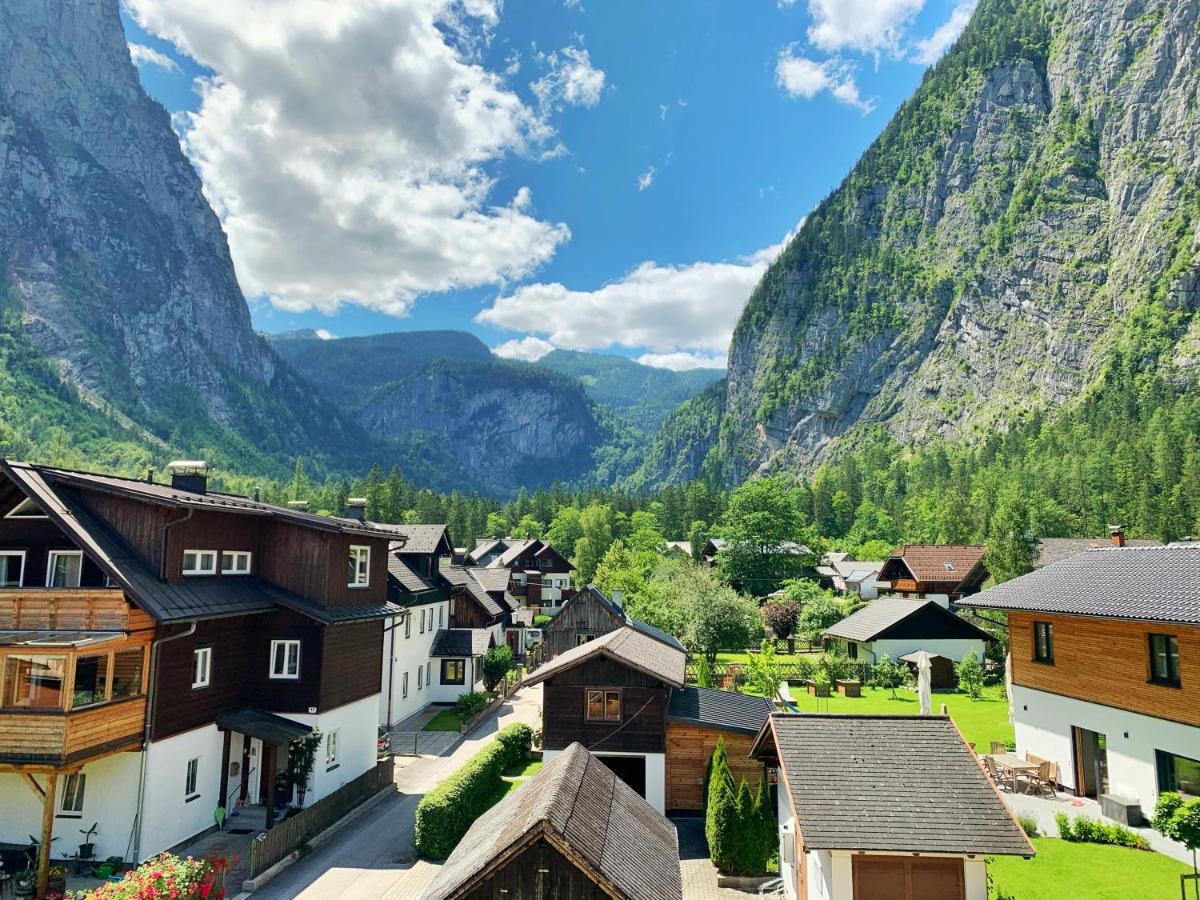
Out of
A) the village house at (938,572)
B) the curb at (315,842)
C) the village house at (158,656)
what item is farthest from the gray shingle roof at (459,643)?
the village house at (938,572)

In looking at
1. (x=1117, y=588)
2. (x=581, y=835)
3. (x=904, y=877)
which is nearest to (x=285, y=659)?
(x=581, y=835)

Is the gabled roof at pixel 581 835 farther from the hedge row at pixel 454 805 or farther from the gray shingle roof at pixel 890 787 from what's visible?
the hedge row at pixel 454 805

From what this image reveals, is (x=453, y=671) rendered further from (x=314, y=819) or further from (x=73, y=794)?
(x=73, y=794)

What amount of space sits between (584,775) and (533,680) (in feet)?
38.2

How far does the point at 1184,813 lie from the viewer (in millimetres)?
13398

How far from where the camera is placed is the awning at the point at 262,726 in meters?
21.0

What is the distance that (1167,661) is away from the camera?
19.7 m

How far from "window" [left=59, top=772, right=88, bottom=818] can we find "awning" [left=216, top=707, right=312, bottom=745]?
11.3 ft

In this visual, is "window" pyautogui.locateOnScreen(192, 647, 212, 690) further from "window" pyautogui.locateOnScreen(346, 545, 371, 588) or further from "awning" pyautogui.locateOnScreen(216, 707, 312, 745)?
"window" pyautogui.locateOnScreen(346, 545, 371, 588)

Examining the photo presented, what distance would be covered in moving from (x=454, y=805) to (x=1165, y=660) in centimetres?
1999

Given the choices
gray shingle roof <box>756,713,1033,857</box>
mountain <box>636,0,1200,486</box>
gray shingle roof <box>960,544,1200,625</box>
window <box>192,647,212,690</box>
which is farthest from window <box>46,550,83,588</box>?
mountain <box>636,0,1200,486</box>

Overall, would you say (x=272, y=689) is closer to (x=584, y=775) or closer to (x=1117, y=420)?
(x=584, y=775)

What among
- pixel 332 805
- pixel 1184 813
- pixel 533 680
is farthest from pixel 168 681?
pixel 1184 813

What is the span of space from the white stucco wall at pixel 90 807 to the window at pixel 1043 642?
→ 91.7 feet
